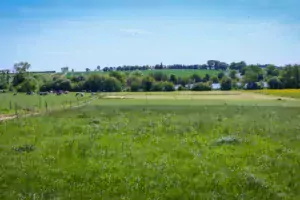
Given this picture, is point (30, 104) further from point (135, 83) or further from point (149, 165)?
point (135, 83)

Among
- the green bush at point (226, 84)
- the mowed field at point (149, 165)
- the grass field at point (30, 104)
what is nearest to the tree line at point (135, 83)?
the green bush at point (226, 84)

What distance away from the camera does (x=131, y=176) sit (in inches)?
758

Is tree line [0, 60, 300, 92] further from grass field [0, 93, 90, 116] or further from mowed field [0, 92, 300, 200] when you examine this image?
mowed field [0, 92, 300, 200]

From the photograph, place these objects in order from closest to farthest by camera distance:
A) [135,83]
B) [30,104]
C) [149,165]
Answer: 1. [149,165]
2. [30,104]
3. [135,83]

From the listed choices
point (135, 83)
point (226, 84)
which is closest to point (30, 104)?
point (135, 83)

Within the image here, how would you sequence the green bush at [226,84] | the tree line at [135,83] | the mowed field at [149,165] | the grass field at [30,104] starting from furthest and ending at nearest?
the green bush at [226,84] < the tree line at [135,83] < the grass field at [30,104] < the mowed field at [149,165]

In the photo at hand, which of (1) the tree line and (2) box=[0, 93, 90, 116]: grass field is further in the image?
(1) the tree line

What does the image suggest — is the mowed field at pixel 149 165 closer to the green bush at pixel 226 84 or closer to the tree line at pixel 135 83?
the tree line at pixel 135 83

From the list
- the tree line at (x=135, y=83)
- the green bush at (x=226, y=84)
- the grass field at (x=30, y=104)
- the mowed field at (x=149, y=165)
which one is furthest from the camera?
the green bush at (x=226, y=84)

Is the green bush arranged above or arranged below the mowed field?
above

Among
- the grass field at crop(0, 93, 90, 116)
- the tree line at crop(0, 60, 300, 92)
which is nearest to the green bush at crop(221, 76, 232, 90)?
the tree line at crop(0, 60, 300, 92)

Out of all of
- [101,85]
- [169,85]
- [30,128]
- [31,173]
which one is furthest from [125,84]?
[31,173]

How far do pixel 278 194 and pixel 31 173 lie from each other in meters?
12.6

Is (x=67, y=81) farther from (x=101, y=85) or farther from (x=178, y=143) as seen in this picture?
(x=178, y=143)
